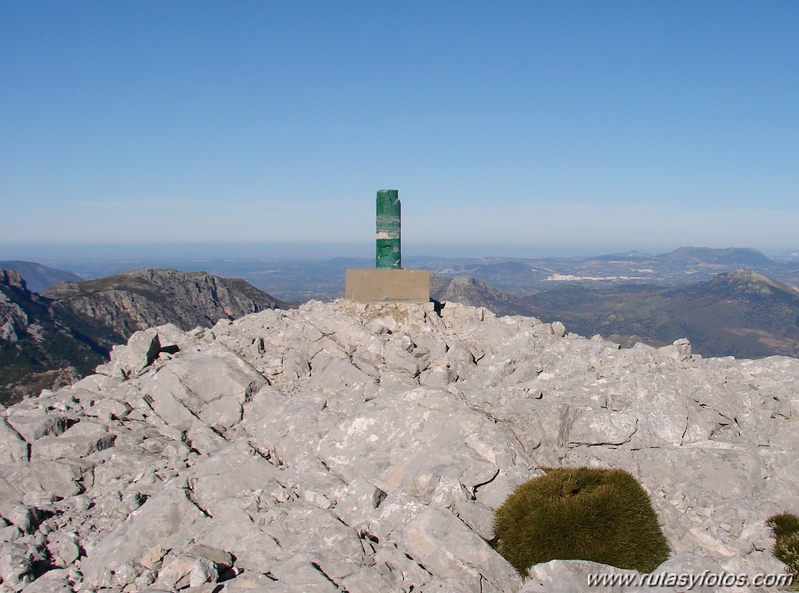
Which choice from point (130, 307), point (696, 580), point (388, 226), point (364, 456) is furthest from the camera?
point (130, 307)

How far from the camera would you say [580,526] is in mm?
9625

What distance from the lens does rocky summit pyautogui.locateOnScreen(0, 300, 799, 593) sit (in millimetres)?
9758

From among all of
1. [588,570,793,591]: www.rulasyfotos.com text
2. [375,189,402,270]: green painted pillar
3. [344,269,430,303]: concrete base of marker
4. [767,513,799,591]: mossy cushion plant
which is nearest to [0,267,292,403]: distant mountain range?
[375,189,402,270]: green painted pillar

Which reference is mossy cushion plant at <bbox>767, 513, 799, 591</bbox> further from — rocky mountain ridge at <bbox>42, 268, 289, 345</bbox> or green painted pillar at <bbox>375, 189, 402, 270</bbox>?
rocky mountain ridge at <bbox>42, 268, 289, 345</bbox>

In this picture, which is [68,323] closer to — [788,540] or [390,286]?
[390,286]

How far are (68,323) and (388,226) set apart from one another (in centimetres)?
17565

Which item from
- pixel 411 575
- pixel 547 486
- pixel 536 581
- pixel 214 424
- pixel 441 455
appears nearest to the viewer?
pixel 536 581

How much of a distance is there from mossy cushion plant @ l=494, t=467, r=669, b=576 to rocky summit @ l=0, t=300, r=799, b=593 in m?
0.42

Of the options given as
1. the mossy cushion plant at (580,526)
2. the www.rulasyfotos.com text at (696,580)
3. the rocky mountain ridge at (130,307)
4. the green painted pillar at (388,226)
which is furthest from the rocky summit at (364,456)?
the rocky mountain ridge at (130,307)

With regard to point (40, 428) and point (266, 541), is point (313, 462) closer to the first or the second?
point (266, 541)

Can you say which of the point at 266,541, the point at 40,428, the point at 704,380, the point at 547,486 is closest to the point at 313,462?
the point at 266,541

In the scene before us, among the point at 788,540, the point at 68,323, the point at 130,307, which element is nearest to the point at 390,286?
the point at 788,540

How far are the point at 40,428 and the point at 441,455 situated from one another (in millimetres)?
10606

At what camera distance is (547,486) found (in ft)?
34.2
